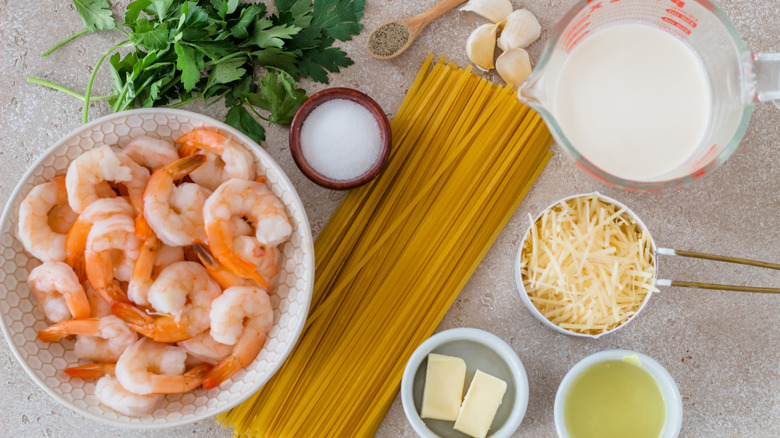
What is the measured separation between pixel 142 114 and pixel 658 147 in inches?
41.8

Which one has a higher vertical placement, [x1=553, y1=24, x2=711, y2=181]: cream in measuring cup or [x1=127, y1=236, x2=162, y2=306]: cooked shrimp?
[x1=553, y1=24, x2=711, y2=181]: cream in measuring cup

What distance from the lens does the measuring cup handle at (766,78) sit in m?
1.21

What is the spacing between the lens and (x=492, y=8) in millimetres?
1478

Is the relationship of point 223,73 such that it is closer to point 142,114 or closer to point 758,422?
point 142,114

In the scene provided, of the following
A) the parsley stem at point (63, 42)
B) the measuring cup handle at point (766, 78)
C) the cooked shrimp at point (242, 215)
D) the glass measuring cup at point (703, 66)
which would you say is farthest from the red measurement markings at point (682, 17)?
the parsley stem at point (63, 42)

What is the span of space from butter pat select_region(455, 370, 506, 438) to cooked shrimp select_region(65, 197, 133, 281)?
804 mm

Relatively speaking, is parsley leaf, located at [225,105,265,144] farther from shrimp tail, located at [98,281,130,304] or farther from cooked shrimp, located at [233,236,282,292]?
shrimp tail, located at [98,281,130,304]

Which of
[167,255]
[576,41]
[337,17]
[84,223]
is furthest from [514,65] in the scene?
[84,223]

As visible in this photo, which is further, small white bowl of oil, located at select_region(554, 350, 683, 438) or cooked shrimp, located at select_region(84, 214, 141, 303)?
small white bowl of oil, located at select_region(554, 350, 683, 438)

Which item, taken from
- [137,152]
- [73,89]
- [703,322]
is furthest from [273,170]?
[703,322]

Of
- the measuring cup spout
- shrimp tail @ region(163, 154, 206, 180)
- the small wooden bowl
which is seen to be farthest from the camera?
the small wooden bowl

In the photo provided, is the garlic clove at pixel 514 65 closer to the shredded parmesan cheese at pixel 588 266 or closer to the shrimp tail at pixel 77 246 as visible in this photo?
the shredded parmesan cheese at pixel 588 266

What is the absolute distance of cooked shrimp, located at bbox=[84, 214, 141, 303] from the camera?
1219mm

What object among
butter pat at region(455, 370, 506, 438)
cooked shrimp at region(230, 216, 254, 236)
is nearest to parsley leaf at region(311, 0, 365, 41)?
cooked shrimp at region(230, 216, 254, 236)
